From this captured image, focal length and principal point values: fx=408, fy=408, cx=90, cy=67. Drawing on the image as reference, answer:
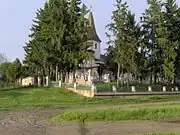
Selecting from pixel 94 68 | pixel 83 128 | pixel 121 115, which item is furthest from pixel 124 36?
pixel 83 128

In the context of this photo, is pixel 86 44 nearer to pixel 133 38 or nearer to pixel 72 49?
pixel 72 49

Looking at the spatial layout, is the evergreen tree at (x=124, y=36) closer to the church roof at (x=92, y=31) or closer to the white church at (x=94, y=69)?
the white church at (x=94, y=69)

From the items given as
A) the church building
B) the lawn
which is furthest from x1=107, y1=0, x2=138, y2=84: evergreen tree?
the lawn

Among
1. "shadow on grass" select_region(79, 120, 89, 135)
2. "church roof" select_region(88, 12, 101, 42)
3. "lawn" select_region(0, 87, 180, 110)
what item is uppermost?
A: "church roof" select_region(88, 12, 101, 42)

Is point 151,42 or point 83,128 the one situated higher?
point 151,42

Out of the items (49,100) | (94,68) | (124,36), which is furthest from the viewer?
(94,68)

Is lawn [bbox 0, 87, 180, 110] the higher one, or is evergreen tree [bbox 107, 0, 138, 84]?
evergreen tree [bbox 107, 0, 138, 84]

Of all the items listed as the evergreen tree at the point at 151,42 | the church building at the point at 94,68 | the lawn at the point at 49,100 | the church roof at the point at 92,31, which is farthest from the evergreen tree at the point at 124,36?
the church roof at the point at 92,31

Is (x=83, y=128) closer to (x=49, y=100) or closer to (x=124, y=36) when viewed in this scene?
(x=49, y=100)

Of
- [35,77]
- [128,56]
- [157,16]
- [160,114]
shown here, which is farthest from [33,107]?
[35,77]

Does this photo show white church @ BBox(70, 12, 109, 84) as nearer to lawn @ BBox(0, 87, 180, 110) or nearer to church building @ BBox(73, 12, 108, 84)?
church building @ BBox(73, 12, 108, 84)

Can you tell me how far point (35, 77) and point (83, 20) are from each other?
26175 millimetres

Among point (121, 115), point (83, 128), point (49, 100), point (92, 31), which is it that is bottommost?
point (83, 128)

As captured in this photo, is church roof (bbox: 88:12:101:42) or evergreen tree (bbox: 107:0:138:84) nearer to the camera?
evergreen tree (bbox: 107:0:138:84)
